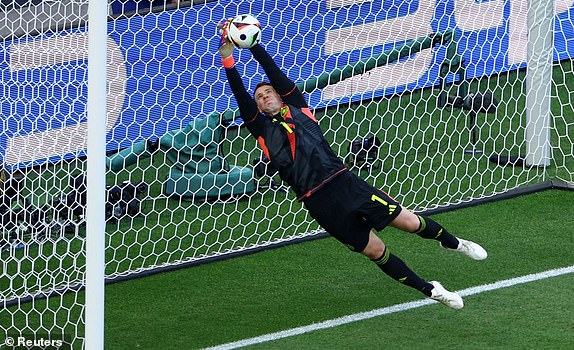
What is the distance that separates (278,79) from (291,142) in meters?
0.39

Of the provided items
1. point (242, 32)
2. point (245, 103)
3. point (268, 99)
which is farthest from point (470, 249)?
point (242, 32)

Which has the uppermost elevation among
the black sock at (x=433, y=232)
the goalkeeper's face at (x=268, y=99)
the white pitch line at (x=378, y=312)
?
the goalkeeper's face at (x=268, y=99)

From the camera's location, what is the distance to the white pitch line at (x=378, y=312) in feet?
22.0

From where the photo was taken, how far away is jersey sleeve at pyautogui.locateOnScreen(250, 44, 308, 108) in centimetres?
675

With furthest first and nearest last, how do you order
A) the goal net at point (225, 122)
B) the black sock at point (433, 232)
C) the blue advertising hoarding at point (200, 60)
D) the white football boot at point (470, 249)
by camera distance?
the blue advertising hoarding at point (200, 60) → the goal net at point (225, 122) → the white football boot at point (470, 249) → the black sock at point (433, 232)

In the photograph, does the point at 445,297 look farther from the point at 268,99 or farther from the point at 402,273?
the point at 268,99

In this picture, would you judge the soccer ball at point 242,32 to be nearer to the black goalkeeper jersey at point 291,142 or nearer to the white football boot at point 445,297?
the black goalkeeper jersey at point 291,142

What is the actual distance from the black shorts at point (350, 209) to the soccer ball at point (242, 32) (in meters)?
0.96

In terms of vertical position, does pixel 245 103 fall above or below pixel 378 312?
above

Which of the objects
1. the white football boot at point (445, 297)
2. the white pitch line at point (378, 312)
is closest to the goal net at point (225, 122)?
the white pitch line at point (378, 312)

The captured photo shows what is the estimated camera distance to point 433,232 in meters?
7.06

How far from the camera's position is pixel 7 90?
28.3 feet

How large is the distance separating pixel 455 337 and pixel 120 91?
3697 mm

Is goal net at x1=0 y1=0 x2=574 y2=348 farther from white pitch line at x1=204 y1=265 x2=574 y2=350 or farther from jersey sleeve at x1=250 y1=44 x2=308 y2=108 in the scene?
jersey sleeve at x1=250 y1=44 x2=308 y2=108
